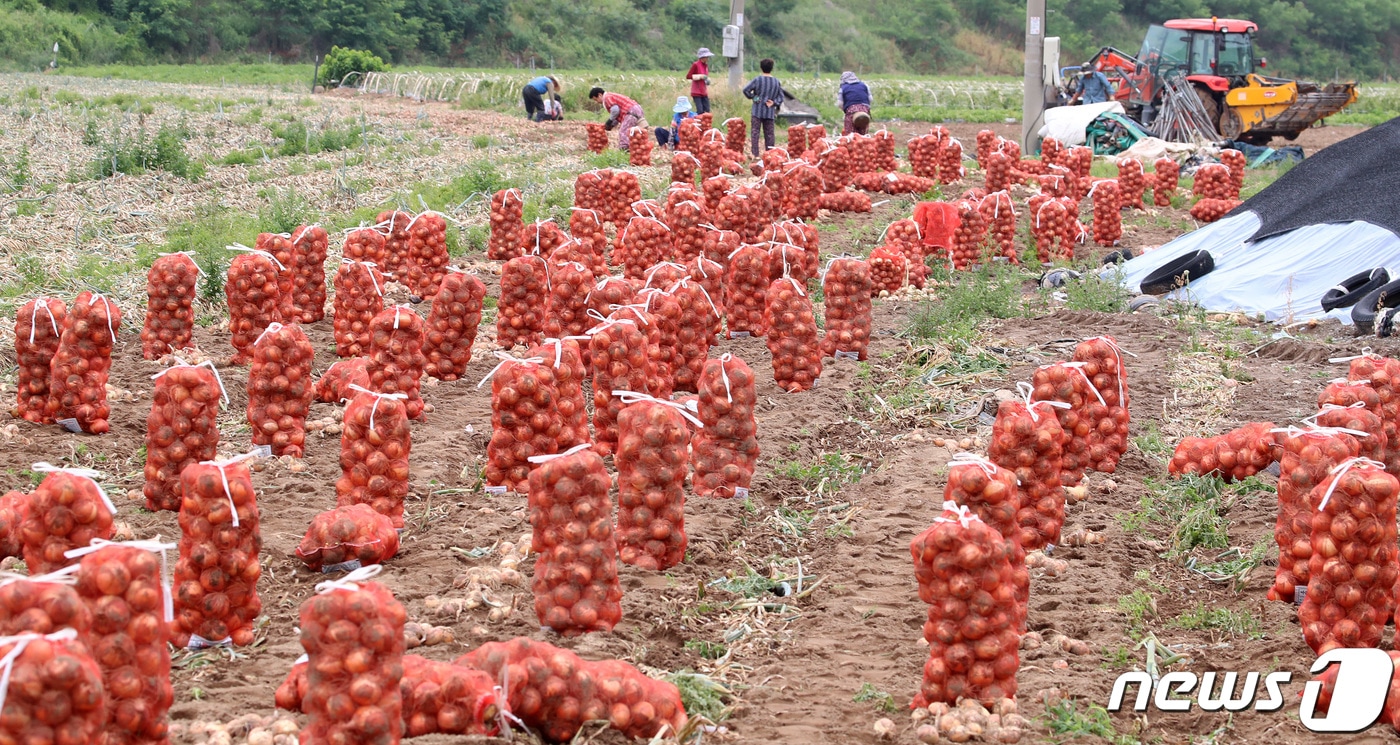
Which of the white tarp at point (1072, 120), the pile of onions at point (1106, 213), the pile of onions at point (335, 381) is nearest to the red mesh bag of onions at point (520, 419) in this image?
the pile of onions at point (335, 381)

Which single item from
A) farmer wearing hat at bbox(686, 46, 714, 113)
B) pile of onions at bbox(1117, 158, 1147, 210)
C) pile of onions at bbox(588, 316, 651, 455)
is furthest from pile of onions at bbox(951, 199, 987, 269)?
farmer wearing hat at bbox(686, 46, 714, 113)

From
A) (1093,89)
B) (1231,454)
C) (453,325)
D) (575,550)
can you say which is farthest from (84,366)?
(1093,89)

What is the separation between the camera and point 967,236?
11.9m

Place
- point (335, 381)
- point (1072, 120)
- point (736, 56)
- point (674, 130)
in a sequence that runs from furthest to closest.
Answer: point (736, 56) < point (1072, 120) < point (674, 130) < point (335, 381)

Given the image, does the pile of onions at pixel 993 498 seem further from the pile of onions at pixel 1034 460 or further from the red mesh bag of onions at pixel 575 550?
the red mesh bag of onions at pixel 575 550

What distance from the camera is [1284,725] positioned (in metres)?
4.10

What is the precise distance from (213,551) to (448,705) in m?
1.29

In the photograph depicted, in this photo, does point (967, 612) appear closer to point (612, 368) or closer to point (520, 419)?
point (520, 419)

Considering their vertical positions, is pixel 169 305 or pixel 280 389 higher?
pixel 169 305

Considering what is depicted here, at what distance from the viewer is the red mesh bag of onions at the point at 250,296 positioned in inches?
317

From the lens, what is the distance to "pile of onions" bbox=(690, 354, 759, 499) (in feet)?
20.3

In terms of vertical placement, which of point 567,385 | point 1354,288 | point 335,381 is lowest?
point 1354,288

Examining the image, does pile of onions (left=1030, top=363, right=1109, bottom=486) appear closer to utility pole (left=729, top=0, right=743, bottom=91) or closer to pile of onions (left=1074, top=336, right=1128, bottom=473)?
pile of onions (left=1074, top=336, right=1128, bottom=473)

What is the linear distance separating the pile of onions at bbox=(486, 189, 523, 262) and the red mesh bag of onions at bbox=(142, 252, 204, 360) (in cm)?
365
